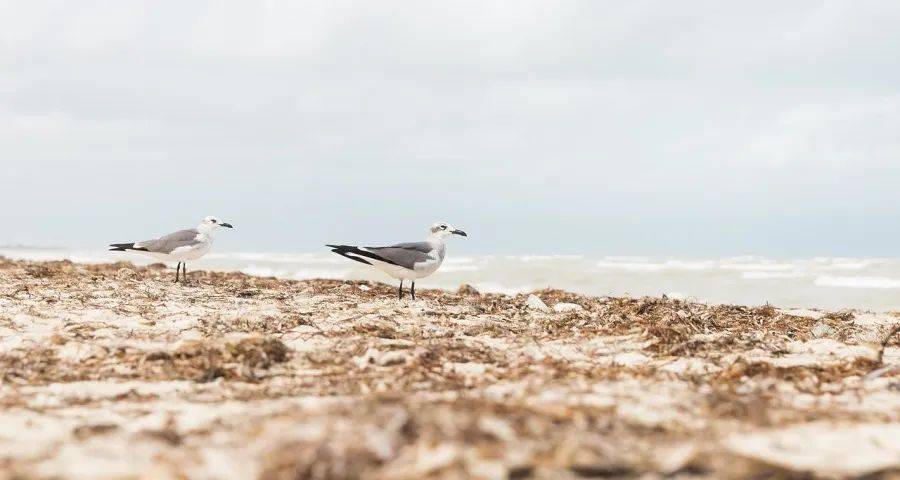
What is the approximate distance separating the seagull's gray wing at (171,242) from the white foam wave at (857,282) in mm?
16564

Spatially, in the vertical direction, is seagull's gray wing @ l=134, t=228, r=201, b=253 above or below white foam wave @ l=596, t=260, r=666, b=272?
below

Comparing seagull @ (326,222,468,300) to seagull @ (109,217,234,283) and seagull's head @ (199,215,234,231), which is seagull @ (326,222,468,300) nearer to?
seagull @ (109,217,234,283)

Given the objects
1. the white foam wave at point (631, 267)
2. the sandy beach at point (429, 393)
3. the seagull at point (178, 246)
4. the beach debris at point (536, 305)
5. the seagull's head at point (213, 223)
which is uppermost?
the white foam wave at point (631, 267)

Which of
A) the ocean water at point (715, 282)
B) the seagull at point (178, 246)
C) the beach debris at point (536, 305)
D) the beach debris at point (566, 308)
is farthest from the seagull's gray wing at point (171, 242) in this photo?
the ocean water at point (715, 282)

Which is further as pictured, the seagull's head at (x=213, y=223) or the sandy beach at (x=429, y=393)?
the seagull's head at (x=213, y=223)

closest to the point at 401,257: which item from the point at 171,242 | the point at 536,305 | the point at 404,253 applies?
the point at 404,253

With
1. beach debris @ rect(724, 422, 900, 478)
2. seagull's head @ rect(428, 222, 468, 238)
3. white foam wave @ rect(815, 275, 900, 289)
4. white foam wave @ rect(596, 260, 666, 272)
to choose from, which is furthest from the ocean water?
beach debris @ rect(724, 422, 900, 478)

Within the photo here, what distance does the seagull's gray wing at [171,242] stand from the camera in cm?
1134

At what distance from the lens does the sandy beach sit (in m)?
2.06

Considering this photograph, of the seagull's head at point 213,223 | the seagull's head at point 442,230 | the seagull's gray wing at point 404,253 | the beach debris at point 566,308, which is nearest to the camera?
the beach debris at point 566,308

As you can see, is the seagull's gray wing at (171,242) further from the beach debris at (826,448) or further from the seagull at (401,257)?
the beach debris at (826,448)

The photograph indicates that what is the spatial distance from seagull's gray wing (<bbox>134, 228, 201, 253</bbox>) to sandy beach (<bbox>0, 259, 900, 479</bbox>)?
3997 millimetres

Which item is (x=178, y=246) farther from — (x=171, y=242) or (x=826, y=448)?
(x=826, y=448)

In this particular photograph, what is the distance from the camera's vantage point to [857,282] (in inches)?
841
